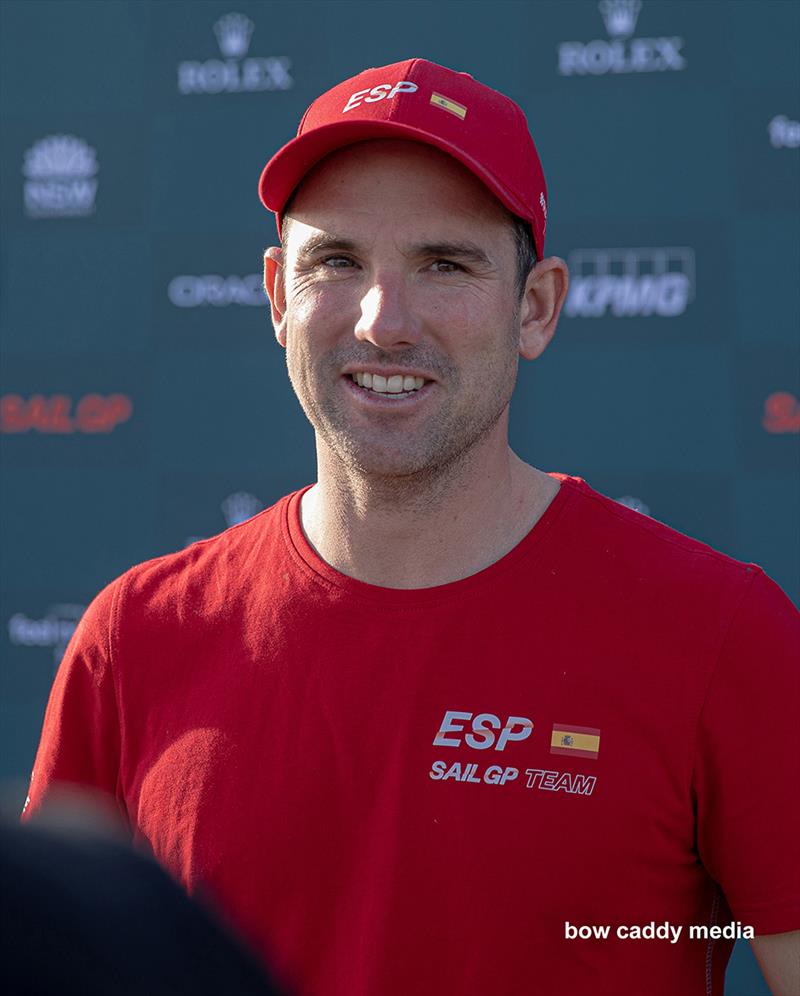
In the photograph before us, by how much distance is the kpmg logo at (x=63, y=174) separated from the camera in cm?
218

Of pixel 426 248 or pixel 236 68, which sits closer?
pixel 426 248

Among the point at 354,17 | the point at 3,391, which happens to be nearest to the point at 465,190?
the point at 354,17

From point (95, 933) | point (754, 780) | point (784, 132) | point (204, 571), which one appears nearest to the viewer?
point (95, 933)

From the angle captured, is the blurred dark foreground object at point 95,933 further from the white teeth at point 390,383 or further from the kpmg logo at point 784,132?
the kpmg logo at point 784,132

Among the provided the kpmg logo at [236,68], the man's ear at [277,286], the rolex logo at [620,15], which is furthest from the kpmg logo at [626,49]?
the man's ear at [277,286]

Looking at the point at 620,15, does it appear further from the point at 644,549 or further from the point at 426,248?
the point at 644,549

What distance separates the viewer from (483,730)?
1037 millimetres

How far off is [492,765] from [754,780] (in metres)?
0.22

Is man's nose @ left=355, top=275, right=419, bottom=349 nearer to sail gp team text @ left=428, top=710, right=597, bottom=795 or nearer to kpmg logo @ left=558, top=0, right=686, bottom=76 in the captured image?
sail gp team text @ left=428, top=710, right=597, bottom=795

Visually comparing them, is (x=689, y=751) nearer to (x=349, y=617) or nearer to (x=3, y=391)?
(x=349, y=617)

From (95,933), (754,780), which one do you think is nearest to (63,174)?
(754,780)

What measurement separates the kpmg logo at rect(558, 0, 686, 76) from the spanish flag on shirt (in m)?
1.36

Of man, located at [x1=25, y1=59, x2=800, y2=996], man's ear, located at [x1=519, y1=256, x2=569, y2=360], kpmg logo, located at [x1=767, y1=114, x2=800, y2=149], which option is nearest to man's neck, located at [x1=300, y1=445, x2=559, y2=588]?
man, located at [x1=25, y1=59, x2=800, y2=996]

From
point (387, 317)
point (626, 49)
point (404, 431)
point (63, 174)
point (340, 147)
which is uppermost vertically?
point (626, 49)
